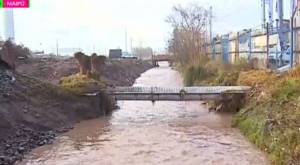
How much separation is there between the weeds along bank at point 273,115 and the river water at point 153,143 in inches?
24.4

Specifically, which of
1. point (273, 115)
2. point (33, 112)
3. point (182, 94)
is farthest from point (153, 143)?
point (182, 94)

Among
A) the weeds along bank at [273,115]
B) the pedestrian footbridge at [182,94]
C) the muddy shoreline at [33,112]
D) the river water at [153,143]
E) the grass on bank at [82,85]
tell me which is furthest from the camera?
the grass on bank at [82,85]

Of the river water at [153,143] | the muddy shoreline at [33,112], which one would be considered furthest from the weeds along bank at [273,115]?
the muddy shoreline at [33,112]

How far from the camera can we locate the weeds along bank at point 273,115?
15.5m

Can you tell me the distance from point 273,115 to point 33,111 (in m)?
12.6

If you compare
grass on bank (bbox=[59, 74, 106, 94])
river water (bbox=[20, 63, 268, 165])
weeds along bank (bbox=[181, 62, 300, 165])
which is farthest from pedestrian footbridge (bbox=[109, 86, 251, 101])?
grass on bank (bbox=[59, 74, 106, 94])

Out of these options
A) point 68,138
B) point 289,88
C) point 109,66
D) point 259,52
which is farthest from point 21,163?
point 109,66

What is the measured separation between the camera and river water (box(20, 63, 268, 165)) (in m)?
18.5

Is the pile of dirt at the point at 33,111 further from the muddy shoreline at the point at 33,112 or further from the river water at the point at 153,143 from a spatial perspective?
the river water at the point at 153,143

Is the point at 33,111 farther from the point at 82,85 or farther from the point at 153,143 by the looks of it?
the point at 153,143

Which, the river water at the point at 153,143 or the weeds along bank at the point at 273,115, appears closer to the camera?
the weeds along bank at the point at 273,115

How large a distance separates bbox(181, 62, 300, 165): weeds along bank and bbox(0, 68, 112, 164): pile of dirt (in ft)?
29.4

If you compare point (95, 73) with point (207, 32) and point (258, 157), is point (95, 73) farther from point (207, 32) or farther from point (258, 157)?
point (207, 32)

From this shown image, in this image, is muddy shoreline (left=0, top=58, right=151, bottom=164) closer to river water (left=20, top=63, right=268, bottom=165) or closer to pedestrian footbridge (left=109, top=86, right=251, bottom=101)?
river water (left=20, top=63, right=268, bottom=165)
